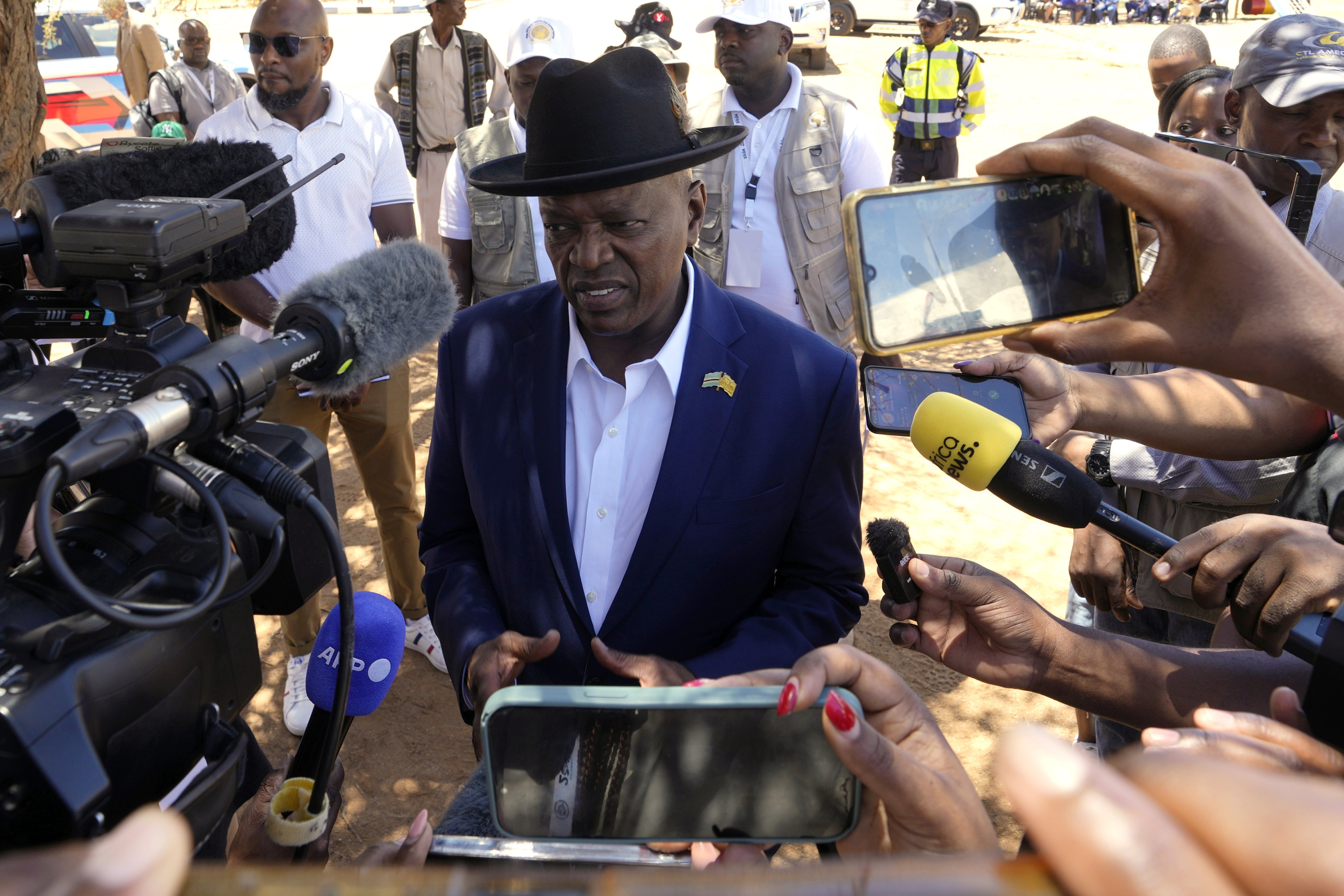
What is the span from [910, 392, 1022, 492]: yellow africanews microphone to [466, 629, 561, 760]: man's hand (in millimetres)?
845

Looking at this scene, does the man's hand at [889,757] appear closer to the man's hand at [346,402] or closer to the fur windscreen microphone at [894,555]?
the fur windscreen microphone at [894,555]

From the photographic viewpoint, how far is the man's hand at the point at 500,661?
1.89m

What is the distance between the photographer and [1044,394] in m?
2.36

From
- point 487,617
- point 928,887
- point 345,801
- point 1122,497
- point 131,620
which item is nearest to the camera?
point 928,887

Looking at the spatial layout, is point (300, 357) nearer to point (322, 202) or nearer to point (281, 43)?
point (322, 202)

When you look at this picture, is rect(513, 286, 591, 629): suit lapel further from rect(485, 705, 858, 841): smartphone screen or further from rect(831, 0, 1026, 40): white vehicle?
rect(831, 0, 1026, 40): white vehicle

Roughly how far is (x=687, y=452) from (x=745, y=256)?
8.25 ft

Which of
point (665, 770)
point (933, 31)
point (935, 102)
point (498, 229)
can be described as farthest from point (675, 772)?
point (933, 31)

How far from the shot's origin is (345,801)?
352cm

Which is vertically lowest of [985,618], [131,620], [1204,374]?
[985,618]

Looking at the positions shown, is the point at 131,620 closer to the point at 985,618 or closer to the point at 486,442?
the point at 486,442

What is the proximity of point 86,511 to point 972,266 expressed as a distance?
1.36m

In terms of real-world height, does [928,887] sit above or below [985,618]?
above

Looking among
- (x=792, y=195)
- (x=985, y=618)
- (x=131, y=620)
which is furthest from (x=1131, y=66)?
(x=131, y=620)
